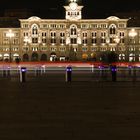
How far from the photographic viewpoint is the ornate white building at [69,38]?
12950 centimetres

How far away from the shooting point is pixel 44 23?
13012 cm

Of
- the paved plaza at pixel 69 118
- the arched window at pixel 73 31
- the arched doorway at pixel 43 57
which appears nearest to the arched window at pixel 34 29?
the arched doorway at pixel 43 57

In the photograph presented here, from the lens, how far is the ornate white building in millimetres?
129500

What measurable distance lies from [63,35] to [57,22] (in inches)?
142

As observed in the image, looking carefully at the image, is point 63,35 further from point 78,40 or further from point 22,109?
point 22,109

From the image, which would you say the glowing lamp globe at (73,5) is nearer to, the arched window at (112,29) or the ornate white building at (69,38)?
the ornate white building at (69,38)

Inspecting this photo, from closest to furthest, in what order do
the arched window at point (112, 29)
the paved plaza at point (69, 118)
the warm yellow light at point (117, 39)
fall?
the paved plaza at point (69, 118)
the warm yellow light at point (117, 39)
the arched window at point (112, 29)

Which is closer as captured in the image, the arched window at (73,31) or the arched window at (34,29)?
the arched window at (34,29)

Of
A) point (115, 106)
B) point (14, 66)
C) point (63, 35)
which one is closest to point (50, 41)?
point (63, 35)

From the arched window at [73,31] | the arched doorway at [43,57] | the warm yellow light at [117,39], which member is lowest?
the arched doorway at [43,57]

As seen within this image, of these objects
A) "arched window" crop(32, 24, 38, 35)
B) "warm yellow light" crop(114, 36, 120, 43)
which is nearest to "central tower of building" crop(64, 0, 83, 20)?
"arched window" crop(32, 24, 38, 35)

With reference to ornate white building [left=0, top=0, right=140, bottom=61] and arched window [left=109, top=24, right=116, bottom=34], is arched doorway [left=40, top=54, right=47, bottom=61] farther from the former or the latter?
arched window [left=109, top=24, right=116, bottom=34]

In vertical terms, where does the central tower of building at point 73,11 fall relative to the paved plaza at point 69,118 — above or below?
above

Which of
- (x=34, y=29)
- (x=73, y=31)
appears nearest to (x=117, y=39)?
(x=73, y=31)
